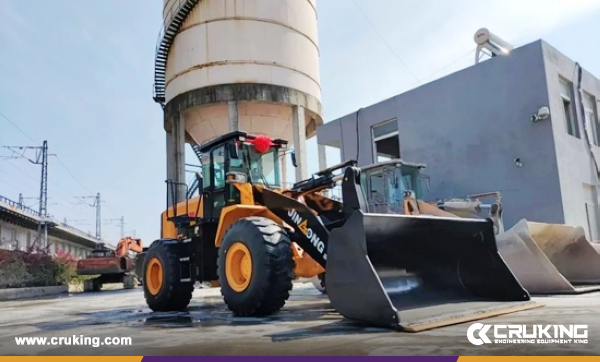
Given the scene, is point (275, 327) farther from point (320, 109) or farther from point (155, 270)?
point (320, 109)

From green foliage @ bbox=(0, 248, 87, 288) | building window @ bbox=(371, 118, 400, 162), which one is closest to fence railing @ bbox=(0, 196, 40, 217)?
green foliage @ bbox=(0, 248, 87, 288)

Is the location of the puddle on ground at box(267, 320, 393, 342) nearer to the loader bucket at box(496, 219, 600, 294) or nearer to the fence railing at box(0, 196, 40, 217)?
the loader bucket at box(496, 219, 600, 294)

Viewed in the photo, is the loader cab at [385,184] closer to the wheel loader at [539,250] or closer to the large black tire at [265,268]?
the wheel loader at [539,250]

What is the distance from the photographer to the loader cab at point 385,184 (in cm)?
1284

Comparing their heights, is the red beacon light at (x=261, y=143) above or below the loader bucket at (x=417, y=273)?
above

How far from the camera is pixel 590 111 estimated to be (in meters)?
15.4

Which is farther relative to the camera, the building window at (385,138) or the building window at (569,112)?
the building window at (385,138)

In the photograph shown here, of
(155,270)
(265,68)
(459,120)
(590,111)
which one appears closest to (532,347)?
(155,270)

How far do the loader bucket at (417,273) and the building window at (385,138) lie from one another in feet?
35.6

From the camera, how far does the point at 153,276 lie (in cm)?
818

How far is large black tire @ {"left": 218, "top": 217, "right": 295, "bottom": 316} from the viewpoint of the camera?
556 centimetres

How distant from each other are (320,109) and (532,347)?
18.7m

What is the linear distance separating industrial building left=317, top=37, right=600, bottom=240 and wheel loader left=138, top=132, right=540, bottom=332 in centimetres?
759

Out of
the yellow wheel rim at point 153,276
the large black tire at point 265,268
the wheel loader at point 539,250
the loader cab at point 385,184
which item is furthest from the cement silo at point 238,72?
the large black tire at point 265,268
